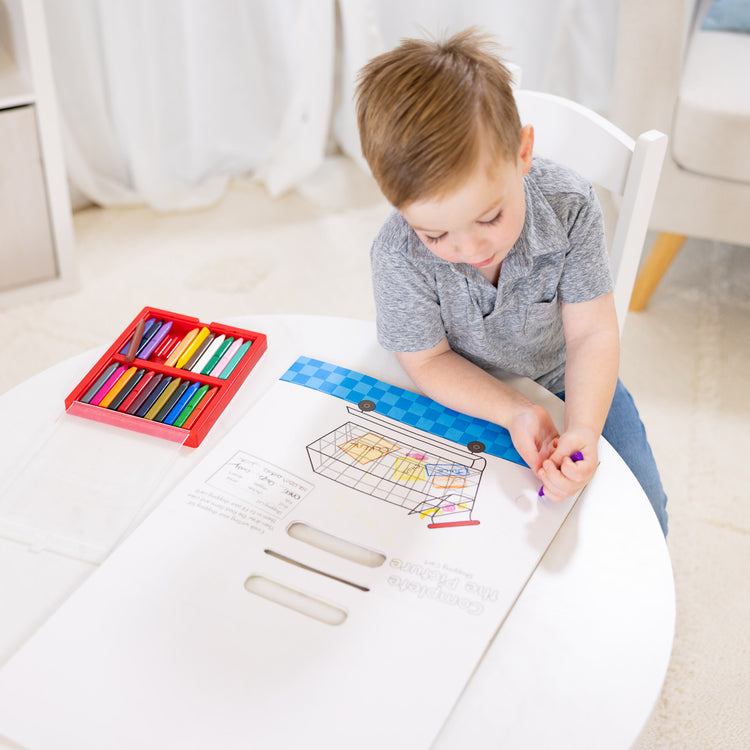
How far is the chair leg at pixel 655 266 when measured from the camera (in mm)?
1656

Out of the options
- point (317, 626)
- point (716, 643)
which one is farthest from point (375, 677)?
point (716, 643)

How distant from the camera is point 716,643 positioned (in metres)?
1.16

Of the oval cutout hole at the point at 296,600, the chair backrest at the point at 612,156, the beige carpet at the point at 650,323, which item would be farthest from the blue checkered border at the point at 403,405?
the beige carpet at the point at 650,323

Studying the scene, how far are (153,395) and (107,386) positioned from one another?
48 millimetres

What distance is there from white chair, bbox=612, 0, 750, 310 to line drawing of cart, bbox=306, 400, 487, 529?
3.27 feet

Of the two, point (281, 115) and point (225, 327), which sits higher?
point (225, 327)

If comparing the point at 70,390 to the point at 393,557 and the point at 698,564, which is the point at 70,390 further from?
the point at 698,564

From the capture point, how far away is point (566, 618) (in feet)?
1.96

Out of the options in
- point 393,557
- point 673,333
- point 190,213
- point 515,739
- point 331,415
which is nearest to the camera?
point 515,739

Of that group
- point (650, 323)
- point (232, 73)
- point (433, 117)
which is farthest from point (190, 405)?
point (232, 73)

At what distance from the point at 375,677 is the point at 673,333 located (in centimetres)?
130

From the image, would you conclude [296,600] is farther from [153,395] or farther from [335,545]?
[153,395]

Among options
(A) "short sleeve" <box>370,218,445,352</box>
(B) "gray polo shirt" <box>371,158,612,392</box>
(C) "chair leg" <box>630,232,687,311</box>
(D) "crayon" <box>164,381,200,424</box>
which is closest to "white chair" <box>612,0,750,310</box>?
(C) "chair leg" <box>630,232,687,311</box>

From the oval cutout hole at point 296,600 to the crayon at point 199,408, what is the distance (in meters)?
0.18
